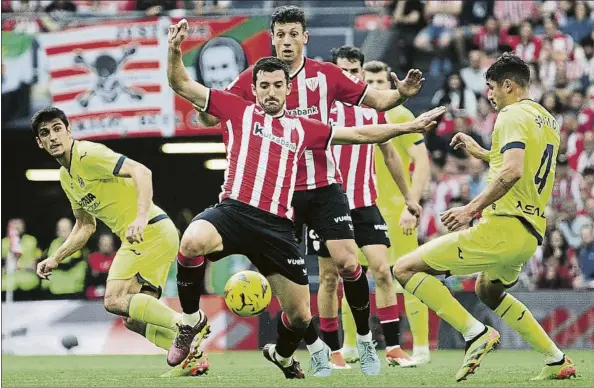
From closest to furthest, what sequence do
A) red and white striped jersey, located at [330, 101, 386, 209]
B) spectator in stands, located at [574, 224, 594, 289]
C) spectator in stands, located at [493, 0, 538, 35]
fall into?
1. red and white striped jersey, located at [330, 101, 386, 209]
2. spectator in stands, located at [574, 224, 594, 289]
3. spectator in stands, located at [493, 0, 538, 35]

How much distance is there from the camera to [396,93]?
846cm

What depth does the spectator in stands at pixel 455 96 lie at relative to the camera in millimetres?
17516

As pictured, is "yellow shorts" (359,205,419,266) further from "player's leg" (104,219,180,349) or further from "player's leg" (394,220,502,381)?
"player's leg" (394,220,502,381)

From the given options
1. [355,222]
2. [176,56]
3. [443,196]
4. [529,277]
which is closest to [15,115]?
[443,196]

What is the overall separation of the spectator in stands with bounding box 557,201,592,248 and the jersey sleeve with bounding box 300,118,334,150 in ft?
28.8

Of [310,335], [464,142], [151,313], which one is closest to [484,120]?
[464,142]

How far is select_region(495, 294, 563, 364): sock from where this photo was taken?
316 inches

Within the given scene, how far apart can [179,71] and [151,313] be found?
2141 millimetres

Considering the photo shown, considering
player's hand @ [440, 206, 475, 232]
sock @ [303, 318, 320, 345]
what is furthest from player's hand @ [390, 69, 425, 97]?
sock @ [303, 318, 320, 345]

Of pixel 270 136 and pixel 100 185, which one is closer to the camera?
pixel 270 136

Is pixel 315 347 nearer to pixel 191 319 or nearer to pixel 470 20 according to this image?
pixel 191 319

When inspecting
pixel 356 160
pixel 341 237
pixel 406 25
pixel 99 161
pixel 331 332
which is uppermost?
pixel 406 25

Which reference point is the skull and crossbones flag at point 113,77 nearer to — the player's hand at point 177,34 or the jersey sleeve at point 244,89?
the jersey sleeve at point 244,89

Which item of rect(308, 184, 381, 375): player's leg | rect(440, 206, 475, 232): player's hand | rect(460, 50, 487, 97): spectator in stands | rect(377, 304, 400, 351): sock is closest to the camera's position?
rect(440, 206, 475, 232): player's hand
